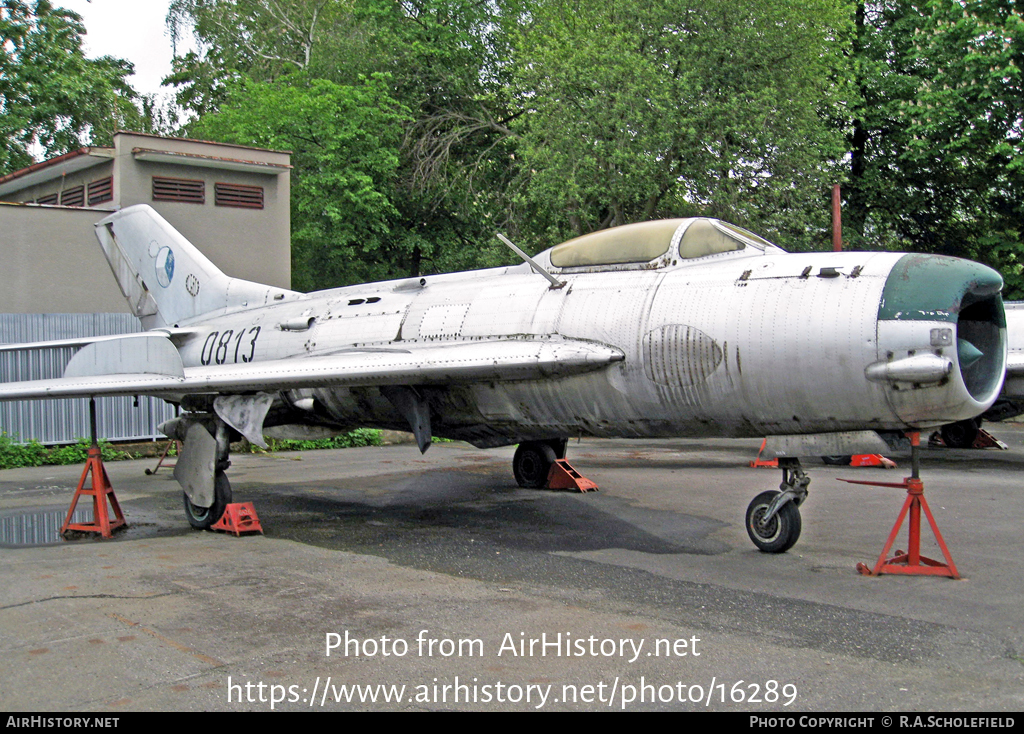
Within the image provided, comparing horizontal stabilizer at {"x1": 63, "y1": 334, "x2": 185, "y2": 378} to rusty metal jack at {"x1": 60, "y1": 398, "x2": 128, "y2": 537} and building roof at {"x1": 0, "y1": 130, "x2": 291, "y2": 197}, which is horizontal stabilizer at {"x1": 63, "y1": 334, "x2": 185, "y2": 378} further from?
building roof at {"x1": 0, "y1": 130, "x2": 291, "y2": 197}

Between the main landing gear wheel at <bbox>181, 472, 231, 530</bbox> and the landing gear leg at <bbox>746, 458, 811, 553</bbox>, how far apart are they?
5.71 metres

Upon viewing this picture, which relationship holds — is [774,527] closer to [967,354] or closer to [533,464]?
[967,354]

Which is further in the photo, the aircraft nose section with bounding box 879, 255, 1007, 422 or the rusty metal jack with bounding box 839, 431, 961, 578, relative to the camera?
the rusty metal jack with bounding box 839, 431, 961, 578

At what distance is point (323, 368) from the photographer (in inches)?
370

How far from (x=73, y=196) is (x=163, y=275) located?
42.5 feet

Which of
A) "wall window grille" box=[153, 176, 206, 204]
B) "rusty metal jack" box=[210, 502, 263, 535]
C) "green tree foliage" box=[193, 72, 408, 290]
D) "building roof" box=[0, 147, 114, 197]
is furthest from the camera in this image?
"green tree foliage" box=[193, 72, 408, 290]

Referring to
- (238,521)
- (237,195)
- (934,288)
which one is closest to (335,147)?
(237,195)

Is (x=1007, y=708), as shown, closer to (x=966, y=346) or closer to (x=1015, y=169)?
(x=966, y=346)

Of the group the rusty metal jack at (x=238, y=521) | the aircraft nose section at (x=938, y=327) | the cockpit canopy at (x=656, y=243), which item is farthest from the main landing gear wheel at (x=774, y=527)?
the rusty metal jack at (x=238, y=521)

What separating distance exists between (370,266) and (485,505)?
26966 millimetres

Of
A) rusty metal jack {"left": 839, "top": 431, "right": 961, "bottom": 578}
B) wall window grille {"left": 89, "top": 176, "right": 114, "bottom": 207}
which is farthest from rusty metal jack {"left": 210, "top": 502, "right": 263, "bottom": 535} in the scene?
wall window grille {"left": 89, "top": 176, "right": 114, "bottom": 207}

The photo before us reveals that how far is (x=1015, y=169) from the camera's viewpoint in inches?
980

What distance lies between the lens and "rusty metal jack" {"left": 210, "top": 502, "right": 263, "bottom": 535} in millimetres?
9844
